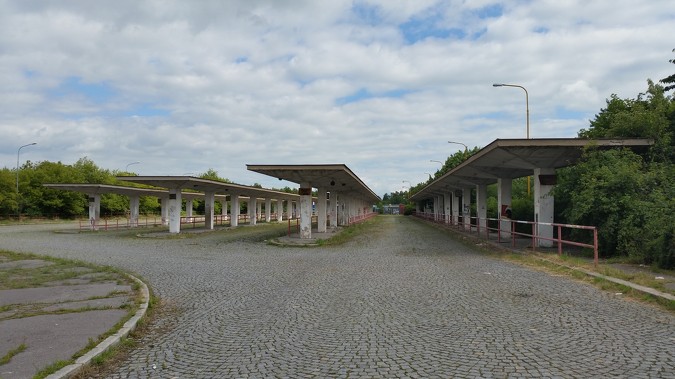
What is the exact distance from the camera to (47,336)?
6.44 meters

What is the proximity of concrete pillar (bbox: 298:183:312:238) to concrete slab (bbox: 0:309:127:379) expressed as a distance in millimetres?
19340

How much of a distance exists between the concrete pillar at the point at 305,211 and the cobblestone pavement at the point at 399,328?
14.0 meters

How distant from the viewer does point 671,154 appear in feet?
57.3

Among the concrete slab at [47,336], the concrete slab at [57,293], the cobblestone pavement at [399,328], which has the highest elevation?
the concrete slab at [47,336]

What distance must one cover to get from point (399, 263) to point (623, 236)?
21.2 feet

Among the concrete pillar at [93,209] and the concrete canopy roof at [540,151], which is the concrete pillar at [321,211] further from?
the concrete pillar at [93,209]

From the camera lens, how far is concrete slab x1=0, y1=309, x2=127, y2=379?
5.27 meters

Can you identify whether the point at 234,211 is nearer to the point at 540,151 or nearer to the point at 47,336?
the point at 540,151

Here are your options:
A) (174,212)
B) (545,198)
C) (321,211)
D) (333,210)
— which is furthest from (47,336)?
(333,210)

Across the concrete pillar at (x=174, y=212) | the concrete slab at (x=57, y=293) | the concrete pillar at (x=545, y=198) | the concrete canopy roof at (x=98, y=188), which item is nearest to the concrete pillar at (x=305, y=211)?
the concrete pillar at (x=174, y=212)

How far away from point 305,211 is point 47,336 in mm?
21565

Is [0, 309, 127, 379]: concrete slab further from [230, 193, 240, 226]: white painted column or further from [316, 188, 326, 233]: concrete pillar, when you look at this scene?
[230, 193, 240, 226]: white painted column

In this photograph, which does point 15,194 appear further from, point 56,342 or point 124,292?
point 56,342

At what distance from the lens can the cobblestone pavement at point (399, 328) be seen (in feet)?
17.2
